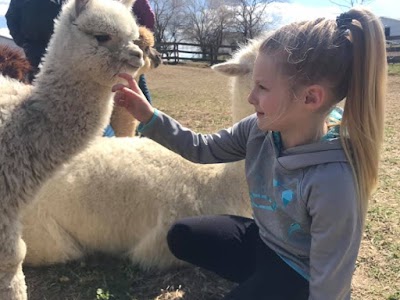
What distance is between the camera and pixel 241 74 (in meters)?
2.70

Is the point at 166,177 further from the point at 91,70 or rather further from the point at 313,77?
the point at 313,77

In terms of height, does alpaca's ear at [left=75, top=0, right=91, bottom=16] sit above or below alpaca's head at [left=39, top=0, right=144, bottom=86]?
above

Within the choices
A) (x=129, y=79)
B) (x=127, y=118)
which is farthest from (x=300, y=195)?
(x=127, y=118)

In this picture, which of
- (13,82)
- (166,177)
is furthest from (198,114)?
(13,82)

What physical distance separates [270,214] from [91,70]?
0.86m

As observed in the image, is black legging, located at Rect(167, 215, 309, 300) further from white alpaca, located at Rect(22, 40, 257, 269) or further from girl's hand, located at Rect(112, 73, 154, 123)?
girl's hand, located at Rect(112, 73, 154, 123)

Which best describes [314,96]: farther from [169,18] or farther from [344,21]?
[169,18]

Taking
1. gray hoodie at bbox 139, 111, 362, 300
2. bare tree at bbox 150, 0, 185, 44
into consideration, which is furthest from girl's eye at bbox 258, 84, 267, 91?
bare tree at bbox 150, 0, 185, 44

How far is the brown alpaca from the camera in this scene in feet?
10.5

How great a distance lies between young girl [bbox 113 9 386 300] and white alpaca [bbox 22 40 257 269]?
699 millimetres

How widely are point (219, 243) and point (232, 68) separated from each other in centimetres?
103

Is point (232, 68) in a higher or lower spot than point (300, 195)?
higher

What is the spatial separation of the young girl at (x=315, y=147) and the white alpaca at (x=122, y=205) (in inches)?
27.5

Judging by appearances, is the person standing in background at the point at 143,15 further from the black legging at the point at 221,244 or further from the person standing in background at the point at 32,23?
the black legging at the point at 221,244
